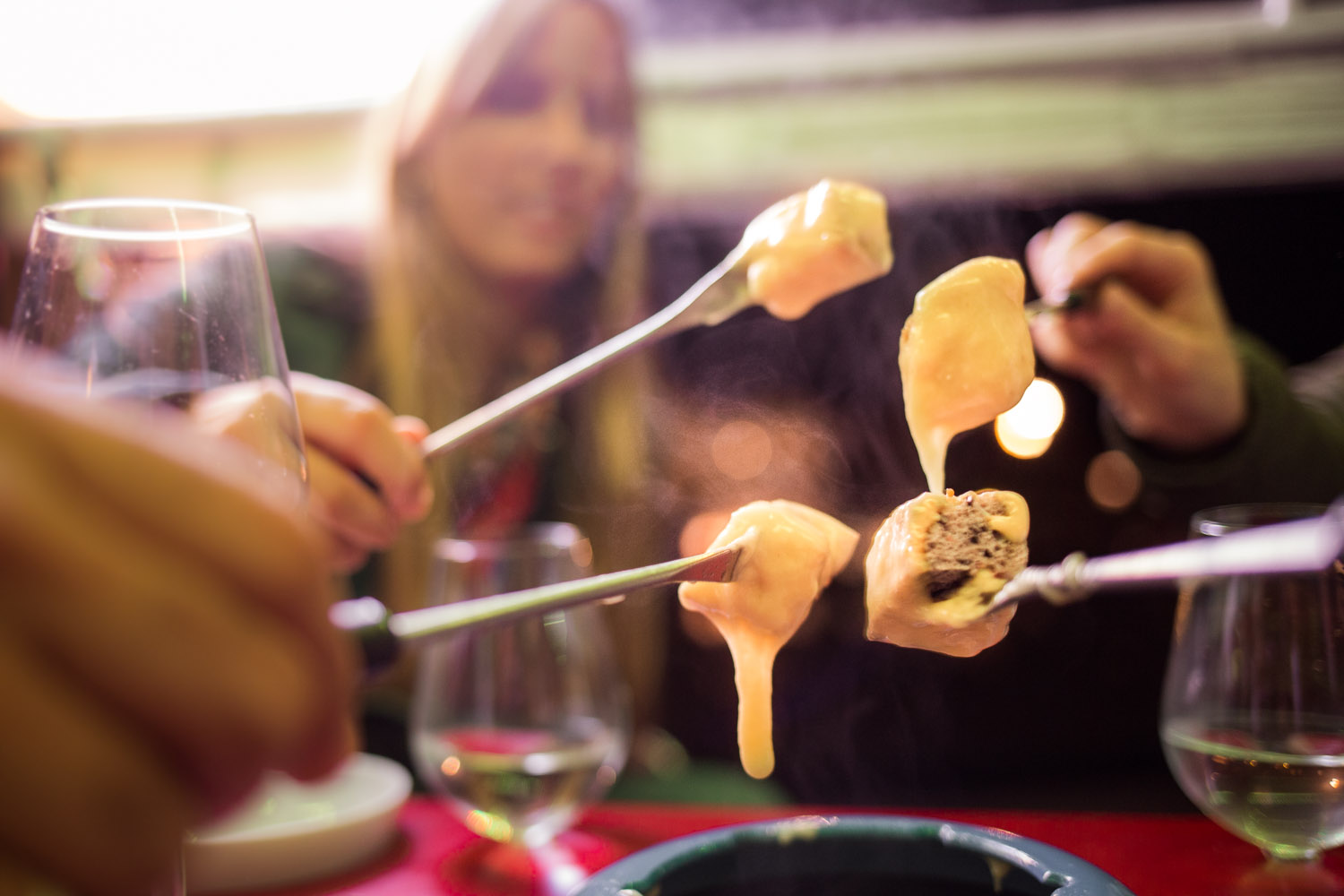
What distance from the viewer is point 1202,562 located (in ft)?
1.34

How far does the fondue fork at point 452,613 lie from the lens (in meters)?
0.40

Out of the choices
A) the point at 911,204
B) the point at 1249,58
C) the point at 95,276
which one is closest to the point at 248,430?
the point at 95,276

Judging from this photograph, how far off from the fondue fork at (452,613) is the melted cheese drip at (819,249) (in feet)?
0.98

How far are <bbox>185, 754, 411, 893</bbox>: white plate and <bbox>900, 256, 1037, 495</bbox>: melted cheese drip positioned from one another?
0.53 metres

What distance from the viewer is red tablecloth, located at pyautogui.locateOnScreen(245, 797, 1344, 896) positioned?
761mm

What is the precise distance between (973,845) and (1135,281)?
887mm

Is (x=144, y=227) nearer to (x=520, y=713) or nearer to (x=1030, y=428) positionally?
(x=520, y=713)

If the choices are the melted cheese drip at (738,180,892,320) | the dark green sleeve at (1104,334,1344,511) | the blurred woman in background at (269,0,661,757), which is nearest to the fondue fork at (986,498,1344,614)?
the melted cheese drip at (738,180,892,320)

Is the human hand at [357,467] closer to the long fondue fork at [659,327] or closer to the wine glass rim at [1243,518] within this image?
the long fondue fork at [659,327]

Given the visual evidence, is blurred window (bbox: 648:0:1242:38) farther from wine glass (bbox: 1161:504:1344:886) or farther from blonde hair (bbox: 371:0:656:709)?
wine glass (bbox: 1161:504:1344:886)

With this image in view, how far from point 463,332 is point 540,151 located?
1.52ft

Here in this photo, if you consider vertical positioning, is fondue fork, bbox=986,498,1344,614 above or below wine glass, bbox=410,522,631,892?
above

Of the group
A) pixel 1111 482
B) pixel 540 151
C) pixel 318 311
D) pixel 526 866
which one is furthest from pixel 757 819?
pixel 318 311

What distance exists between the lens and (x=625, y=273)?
222 centimetres
